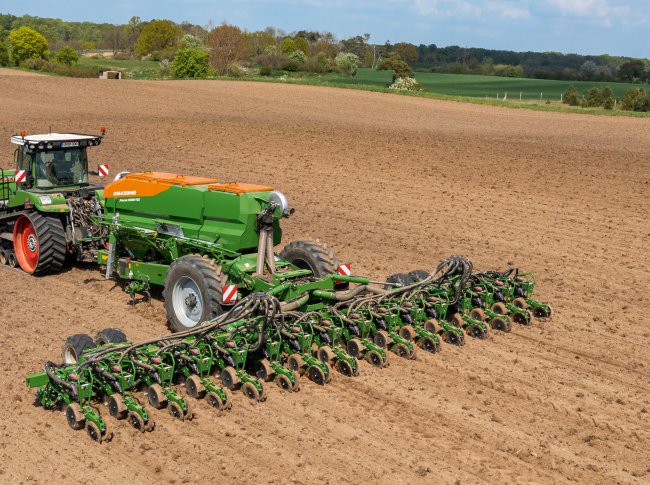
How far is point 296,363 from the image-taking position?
9.27m

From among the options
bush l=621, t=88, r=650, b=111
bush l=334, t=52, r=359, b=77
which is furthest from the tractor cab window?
bush l=334, t=52, r=359, b=77

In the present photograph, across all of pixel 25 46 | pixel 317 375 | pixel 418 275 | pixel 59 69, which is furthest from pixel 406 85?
pixel 317 375

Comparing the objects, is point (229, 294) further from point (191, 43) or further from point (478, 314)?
point (191, 43)

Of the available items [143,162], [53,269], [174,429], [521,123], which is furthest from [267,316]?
[521,123]

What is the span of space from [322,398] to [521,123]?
103 feet

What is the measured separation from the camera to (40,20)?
191m

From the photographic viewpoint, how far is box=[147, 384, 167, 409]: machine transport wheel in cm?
833

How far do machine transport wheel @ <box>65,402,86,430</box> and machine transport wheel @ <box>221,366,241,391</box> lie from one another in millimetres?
1567

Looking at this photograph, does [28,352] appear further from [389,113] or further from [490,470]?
[389,113]

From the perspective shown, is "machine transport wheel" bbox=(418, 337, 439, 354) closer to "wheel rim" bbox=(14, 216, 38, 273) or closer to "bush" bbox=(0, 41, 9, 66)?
"wheel rim" bbox=(14, 216, 38, 273)

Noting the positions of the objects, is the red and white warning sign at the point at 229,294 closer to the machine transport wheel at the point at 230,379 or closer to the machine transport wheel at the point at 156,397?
the machine transport wheel at the point at 230,379

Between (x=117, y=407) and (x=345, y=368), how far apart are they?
8.76 feet

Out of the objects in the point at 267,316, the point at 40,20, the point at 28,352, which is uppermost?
the point at 40,20

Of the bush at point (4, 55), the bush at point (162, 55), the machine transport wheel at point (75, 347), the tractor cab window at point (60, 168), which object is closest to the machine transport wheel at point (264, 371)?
the machine transport wheel at point (75, 347)
